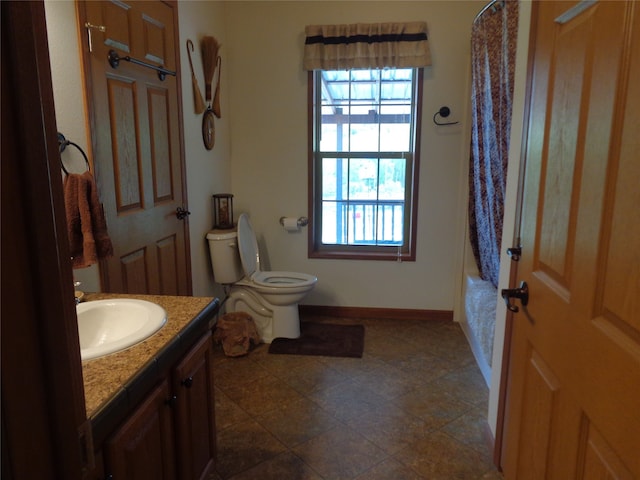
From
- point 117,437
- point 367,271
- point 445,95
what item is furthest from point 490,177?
point 117,437

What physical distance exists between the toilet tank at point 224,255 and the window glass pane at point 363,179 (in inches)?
39.4

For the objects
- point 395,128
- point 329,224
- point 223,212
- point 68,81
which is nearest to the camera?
point 68,81

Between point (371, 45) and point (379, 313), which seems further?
point (379, 313)

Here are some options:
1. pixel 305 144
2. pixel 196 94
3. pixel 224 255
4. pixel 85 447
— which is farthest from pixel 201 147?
pixel 85 447

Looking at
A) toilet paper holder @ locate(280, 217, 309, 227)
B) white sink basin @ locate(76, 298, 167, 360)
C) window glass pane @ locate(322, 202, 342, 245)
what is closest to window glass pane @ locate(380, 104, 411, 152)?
window glass pane @ locate(322, 202, 342, 245)

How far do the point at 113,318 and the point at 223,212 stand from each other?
1778mm

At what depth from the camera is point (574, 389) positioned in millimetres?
1077

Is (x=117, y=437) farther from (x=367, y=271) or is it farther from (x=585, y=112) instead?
(x=367, y=271)

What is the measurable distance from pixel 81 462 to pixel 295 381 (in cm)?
220

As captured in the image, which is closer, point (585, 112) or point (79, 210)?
point (585, 112)

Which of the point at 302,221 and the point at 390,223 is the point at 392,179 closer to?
the point at 390,223

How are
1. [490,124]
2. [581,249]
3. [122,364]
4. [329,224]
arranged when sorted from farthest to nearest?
[329,224], [490,124], [122,364], [581,249]

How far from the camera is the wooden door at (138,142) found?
1.94 meters

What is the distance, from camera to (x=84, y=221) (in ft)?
5.32
